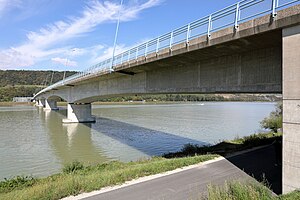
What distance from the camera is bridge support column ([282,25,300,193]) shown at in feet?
24.6

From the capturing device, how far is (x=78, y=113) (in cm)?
4278

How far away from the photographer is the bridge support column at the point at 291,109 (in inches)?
295

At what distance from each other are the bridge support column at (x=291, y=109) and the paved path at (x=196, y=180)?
167cm

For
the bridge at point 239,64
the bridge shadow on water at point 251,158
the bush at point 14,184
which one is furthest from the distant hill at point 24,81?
the bush at point 14,184

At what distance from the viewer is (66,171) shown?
12727 mm

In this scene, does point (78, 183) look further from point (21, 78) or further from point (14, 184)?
point (21, 78)

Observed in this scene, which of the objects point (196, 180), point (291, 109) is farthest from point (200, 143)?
point (291, 109)

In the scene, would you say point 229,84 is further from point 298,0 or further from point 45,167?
point 45,167

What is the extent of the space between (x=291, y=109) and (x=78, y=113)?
38183 millimetres

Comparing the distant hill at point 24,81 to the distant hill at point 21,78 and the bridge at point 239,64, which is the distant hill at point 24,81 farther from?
the bridge at point 239,64

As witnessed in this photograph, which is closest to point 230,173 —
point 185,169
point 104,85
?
point 185,169

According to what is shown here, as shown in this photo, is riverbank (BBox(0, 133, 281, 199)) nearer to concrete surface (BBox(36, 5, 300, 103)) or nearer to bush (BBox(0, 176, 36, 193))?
bush (BBox(0, 176, 36, 193))

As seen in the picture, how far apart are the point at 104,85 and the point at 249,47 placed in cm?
2091

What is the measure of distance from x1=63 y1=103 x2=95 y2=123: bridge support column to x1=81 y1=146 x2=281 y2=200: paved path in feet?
109
